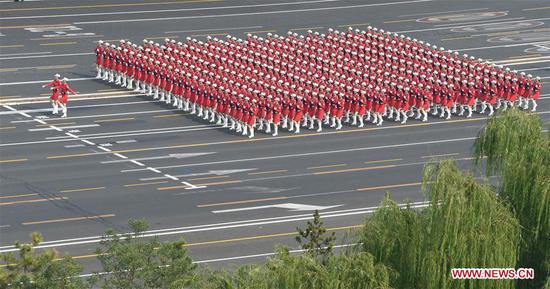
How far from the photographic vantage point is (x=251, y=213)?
44375 millimetres

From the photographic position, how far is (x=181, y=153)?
51969 millimetres

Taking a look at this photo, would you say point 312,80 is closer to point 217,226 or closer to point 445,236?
point 217,226

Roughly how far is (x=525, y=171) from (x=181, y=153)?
23.2 metres

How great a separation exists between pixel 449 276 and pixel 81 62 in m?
42.9

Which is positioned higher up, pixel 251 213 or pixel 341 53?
pixel 341 53

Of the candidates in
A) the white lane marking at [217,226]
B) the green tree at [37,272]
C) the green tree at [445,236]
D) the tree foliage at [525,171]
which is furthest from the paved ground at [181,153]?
the green tree at [37,272]

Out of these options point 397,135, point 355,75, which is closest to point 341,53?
point 355,75

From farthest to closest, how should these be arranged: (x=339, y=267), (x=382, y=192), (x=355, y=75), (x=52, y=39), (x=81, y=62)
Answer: (x=52, y=39)
(x=81, y=62)
(x=355, y=75)
(x=382, y=192)
(x=339, y=267)

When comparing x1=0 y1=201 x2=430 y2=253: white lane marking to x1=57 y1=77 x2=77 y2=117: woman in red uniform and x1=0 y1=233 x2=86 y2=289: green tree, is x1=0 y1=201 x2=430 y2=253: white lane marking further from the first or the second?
x1=57 y1=77 x2=77 y2=117: woman in red uniform

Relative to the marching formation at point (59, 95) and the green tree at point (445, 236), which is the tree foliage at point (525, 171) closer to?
the green tree at point (445, 236)

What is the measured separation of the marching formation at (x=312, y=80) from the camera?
2208 inches

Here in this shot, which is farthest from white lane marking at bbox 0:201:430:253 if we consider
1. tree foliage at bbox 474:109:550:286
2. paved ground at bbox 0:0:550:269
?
tree foliage at bbox 474:109:550:286

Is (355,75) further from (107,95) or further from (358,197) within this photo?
(358,197)

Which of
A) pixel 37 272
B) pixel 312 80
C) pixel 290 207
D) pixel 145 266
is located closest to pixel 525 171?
pixel 145 266
